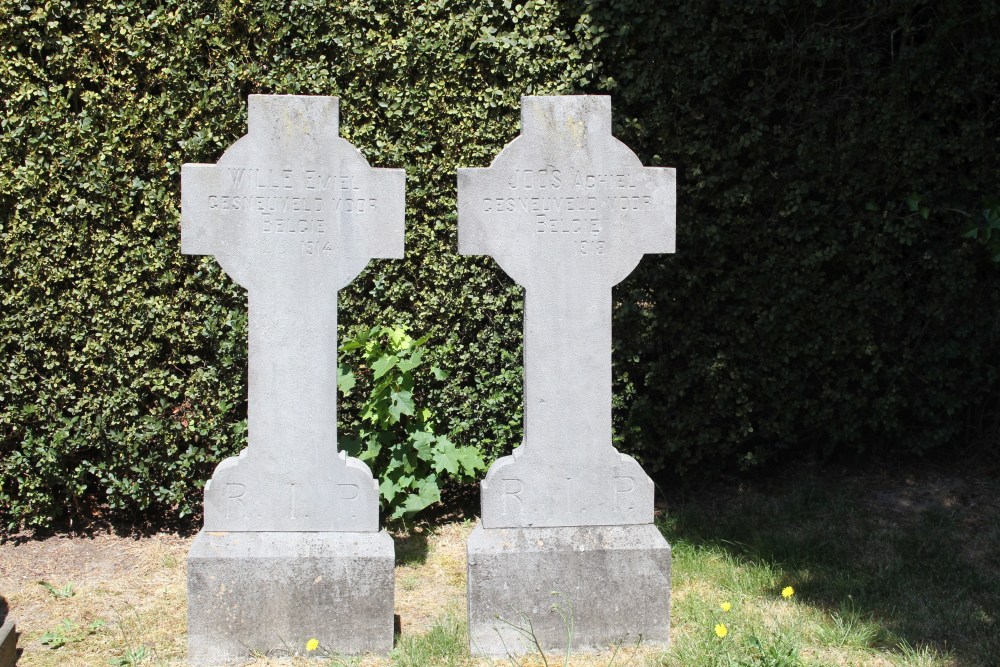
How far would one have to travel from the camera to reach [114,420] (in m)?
5.13

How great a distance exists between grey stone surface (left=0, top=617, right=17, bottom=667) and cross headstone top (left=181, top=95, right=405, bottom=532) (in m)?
0.86

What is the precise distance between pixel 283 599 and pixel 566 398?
1319mm

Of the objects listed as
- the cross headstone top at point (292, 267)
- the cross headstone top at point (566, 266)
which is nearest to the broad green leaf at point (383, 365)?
the cross headstone top at point (292, 267)

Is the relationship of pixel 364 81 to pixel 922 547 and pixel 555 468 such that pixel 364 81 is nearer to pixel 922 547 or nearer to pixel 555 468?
pixel 555 468

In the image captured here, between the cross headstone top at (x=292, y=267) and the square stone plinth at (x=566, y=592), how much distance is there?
0.53 metres

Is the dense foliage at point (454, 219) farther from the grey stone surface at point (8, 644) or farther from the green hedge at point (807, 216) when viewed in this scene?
the grey stone surface at point (8, 644)

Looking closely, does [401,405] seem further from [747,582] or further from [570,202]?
[747,582]

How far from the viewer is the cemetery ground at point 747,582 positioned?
150 inches

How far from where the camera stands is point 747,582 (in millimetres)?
4477

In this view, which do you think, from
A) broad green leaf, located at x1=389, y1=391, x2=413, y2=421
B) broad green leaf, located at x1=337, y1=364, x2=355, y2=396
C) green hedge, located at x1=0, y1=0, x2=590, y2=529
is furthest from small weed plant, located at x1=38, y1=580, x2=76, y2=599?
broad green leaf, located at x1=389, y1=391, x2=413, y2=421

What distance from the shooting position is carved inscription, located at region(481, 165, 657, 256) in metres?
3.83

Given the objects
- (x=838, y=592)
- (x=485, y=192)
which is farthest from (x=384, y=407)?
(x=838, y=592)

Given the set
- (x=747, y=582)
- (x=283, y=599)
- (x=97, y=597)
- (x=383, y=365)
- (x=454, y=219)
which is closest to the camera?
(x=283, y=599)

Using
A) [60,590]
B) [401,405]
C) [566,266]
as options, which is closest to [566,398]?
[566,266]
